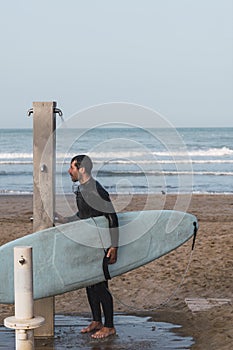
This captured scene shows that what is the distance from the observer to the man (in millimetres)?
5766

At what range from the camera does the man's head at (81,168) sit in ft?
19.0

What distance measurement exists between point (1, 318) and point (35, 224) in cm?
132

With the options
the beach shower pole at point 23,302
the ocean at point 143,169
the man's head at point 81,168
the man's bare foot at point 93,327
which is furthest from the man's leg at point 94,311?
the beach shower pole at point 23,302

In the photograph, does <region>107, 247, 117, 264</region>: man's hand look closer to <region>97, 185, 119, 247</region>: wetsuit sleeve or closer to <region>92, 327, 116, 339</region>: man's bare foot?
<region>97, 185, 119, 247</region>: wetsuit sleeve

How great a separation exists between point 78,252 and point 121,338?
0.77m

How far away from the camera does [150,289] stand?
7883 millimetres

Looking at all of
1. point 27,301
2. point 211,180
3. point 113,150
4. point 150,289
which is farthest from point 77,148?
point 27,301

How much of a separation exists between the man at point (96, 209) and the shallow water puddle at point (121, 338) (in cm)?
13

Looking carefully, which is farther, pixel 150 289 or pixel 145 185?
pixel 145 185

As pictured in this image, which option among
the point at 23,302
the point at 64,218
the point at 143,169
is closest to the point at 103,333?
the point at 64,218

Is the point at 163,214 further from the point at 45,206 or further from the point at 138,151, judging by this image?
the point at 138,151

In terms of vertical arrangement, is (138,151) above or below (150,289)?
above

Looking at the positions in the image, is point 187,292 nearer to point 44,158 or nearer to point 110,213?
point 110,213

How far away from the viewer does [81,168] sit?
19.0ft
